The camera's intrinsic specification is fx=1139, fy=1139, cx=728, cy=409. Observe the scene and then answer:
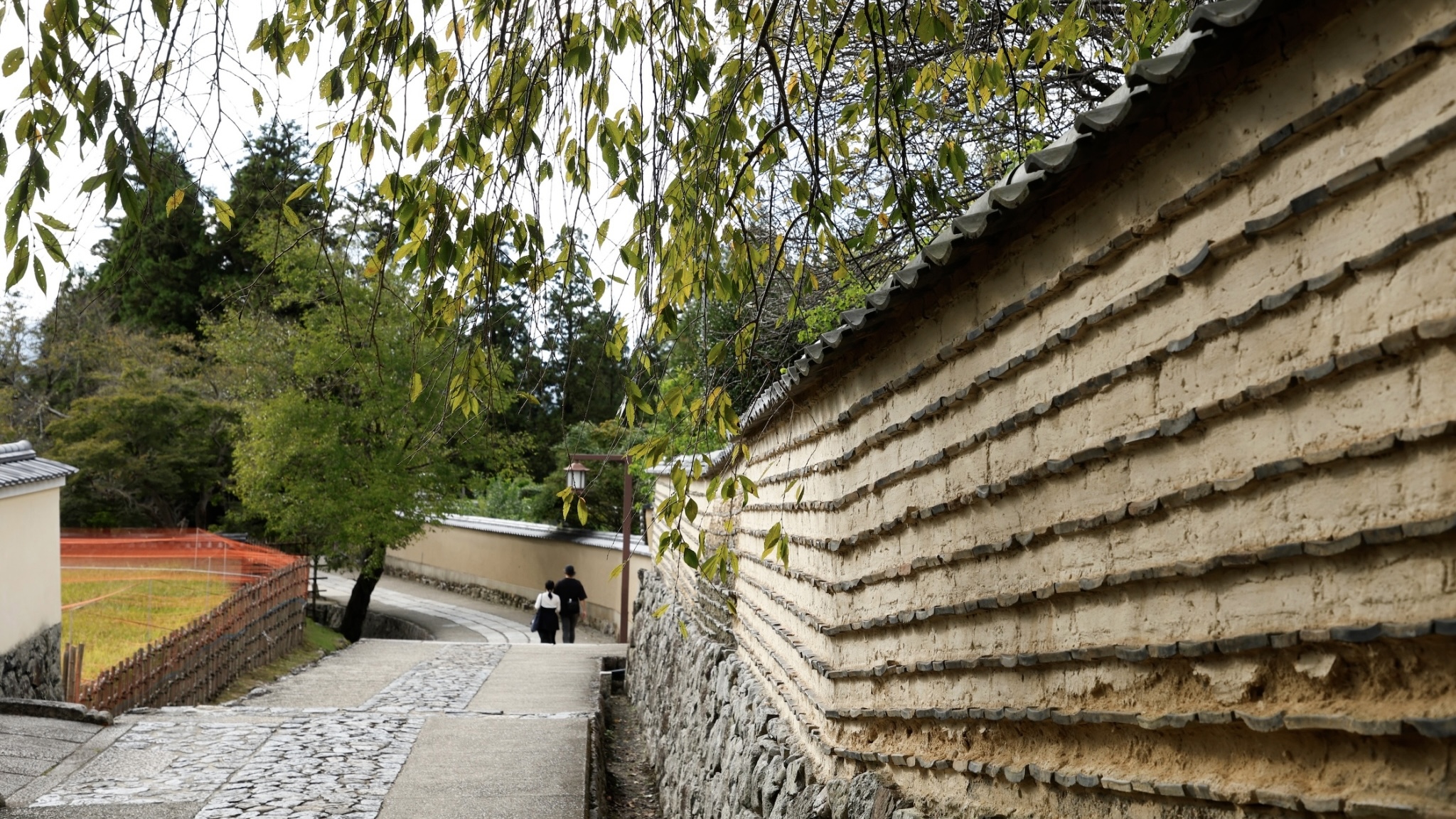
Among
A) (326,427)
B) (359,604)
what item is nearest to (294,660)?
(326,427)

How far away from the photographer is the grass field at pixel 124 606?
12.3 meters

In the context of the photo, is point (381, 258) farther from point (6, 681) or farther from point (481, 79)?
point (6, 681)

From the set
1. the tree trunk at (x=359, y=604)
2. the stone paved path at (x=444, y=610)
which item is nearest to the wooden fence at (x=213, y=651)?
the tree trunk at (x=359, y=604)

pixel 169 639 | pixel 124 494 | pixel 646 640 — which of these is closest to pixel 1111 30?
pixel 646 640

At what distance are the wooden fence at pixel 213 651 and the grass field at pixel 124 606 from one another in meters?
0.29

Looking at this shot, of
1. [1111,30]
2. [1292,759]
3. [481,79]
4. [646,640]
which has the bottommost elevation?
[646,640]

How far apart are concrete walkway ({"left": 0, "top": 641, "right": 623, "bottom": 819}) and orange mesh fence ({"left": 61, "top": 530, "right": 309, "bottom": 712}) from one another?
1.83 ft

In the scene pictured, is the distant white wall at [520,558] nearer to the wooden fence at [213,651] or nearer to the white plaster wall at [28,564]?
the wooden fence at [213,651]

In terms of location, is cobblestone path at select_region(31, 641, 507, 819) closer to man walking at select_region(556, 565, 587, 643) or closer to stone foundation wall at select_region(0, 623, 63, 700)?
stone foundation wall at select_region(0, 623, 63, 700)

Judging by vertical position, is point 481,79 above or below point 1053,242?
above

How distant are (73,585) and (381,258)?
13.5 m

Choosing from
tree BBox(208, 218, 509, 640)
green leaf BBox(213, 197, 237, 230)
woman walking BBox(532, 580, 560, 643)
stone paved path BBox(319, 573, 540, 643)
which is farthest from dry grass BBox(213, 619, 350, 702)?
green leaf BBox(213, 197, 237, 230)

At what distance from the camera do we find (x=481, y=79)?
4055 millimetres

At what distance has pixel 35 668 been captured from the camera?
10516 mm
